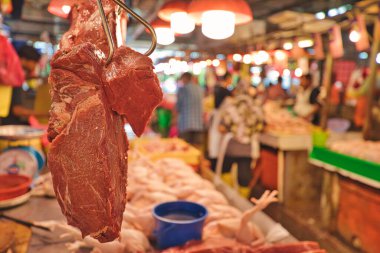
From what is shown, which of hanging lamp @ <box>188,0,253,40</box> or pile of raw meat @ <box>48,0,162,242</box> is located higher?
hanging lamp @ <box>188,0,253,40</box>

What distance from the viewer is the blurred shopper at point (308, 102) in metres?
9.08

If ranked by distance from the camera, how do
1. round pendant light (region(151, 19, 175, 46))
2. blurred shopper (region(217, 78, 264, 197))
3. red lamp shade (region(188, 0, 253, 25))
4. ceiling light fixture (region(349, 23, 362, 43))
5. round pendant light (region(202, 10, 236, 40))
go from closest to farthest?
red lamp shade (region(188, 0, 253, 25)), round pendant light (region(202, 10, 236, 40)), round pendant light (region(151, 19, 175, 46)), ceiling light fixture (region(349, 23, 362, 43)), blurred shopper (region(217, 78, 264, 197))

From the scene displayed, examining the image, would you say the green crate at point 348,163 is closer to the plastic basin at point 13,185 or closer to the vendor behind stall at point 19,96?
the plastic basin at point 13,185

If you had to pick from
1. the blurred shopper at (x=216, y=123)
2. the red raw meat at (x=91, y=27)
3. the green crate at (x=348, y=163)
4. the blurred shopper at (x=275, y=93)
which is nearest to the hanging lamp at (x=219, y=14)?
the red raw meat at (x=91, y=27)

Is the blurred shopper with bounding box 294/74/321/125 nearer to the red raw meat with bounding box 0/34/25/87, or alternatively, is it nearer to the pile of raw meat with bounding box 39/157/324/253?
the pile of raw meat with bounding box 39/157/324/253

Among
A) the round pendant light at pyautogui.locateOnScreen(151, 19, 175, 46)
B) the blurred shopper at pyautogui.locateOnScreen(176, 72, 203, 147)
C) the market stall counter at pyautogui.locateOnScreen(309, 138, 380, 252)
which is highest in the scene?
the round pendant light at pyautogui.locateOnScreen(151, 19, 175, 46)

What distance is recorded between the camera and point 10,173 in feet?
10.4

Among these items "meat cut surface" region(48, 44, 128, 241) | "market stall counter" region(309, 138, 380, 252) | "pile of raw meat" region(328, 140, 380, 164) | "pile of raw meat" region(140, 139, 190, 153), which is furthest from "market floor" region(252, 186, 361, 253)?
"meat cut surface" region(48, 44, 128, 241)

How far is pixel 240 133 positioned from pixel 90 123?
568 centimetres

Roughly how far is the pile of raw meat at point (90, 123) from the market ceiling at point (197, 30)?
8894mm

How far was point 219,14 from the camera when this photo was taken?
2.59 meters

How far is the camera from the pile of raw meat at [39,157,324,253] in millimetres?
2148

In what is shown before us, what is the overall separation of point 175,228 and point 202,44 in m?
18.6

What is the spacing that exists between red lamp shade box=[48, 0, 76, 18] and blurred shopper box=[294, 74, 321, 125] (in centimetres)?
810
